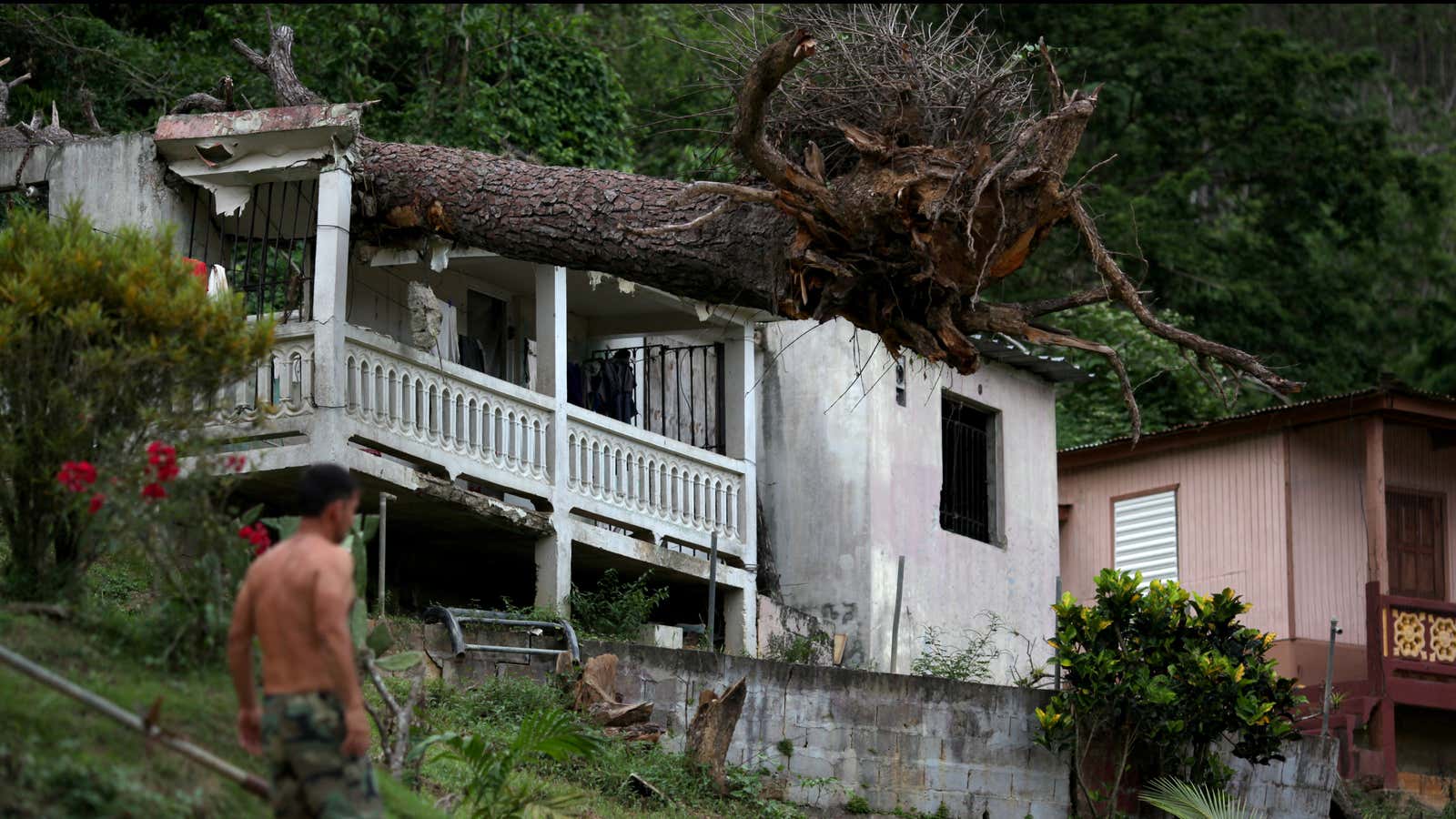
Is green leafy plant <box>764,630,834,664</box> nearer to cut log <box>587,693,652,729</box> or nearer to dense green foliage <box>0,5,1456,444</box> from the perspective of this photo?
cut log <box>587,693,652,729</box>

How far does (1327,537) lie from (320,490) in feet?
51.9

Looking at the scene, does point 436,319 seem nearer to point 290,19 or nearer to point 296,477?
point 296,477

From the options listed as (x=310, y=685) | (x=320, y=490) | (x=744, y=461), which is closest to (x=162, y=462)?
(x=320, y=490)

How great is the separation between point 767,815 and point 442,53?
1382cm

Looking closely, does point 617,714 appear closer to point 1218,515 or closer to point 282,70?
point 282,70

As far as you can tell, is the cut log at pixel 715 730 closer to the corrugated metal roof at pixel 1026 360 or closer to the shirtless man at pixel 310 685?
the shirtless man at pixel 310 685

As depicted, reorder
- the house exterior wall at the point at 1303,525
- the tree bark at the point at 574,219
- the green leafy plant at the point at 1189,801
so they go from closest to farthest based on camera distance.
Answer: the tree bark at the point at 574,219, the green leafy plant at the point at 1189,801, the house exterior wall at the point at 1303,525

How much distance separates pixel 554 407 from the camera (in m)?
15.8

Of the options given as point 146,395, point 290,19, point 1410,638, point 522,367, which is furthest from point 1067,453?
point 146,395

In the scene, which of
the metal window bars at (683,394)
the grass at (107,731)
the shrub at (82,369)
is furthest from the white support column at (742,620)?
the shrub at (82,369)

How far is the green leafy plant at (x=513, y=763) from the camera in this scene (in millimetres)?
9430

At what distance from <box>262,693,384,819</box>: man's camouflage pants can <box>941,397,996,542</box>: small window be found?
43.9ft

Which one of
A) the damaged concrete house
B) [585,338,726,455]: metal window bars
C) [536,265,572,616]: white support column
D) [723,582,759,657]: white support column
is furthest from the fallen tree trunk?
[585,338,726,455]: metal window bars

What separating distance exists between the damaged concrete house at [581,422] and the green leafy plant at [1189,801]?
3710 millimetres
